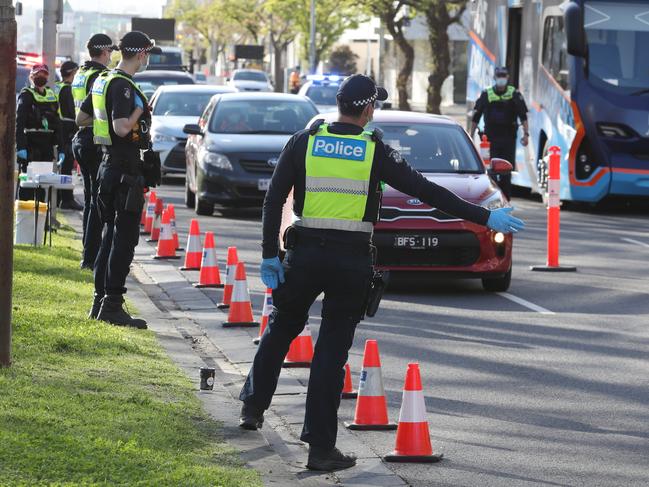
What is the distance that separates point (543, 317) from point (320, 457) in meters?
A: 5.80

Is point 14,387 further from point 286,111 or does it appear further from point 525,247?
point 286,111

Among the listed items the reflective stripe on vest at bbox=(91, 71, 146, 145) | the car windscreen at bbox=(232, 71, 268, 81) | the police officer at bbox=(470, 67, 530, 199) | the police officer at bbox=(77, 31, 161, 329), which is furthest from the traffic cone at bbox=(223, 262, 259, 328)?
the car windscreen at bbox=(232, 71, 268, 81)

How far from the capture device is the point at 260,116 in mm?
22312

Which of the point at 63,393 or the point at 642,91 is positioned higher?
the point at 642,91

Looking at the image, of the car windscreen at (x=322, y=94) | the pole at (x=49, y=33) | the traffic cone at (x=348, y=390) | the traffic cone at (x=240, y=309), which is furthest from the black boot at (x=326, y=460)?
the car windscreen at (x=322, y=94)

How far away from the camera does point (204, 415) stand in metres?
7.94

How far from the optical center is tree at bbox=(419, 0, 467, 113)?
49500mm

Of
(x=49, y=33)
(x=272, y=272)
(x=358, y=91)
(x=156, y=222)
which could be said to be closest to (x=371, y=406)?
(x=272, y=272)

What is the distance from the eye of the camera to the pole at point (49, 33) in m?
18.2

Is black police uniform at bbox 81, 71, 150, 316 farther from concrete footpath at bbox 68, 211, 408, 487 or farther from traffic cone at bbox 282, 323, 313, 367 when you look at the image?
traffic cone at bbox 282, 323, 313, 367

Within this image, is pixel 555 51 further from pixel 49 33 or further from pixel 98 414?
pixel 98 414

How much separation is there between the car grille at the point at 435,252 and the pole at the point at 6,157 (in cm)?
536

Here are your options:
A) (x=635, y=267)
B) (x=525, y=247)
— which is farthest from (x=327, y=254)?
(x=525, y=247)

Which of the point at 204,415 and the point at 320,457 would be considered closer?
the point at 320,457
